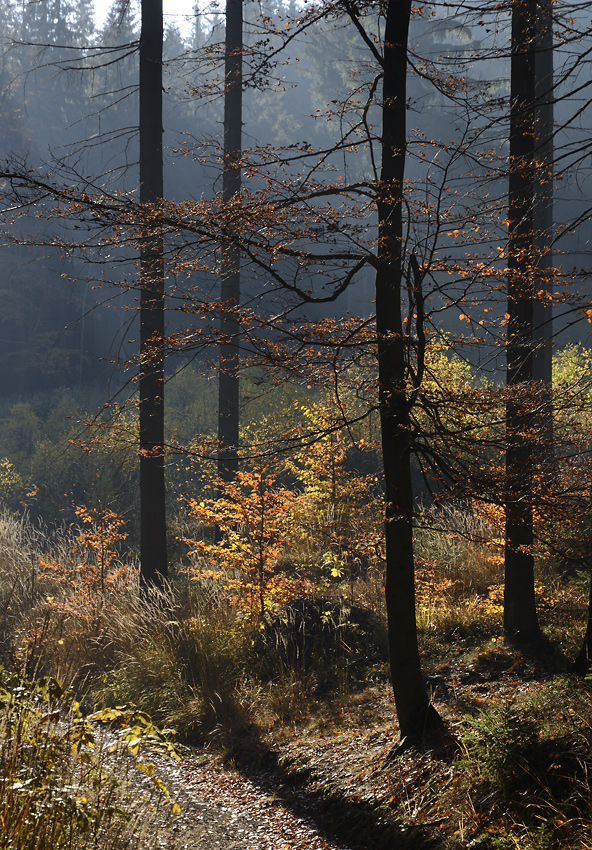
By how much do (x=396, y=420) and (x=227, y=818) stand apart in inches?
116

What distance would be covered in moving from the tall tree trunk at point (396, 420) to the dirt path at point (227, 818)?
0.94 m

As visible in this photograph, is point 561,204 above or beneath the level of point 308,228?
above

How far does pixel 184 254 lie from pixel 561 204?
4003 centimetres

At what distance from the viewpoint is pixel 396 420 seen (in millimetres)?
4602

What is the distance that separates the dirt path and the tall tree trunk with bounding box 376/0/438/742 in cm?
94

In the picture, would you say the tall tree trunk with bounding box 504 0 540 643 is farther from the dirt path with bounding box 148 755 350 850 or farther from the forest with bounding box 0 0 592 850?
the dirt path with bounding box 148 755 350 850

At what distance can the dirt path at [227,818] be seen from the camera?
170 inches

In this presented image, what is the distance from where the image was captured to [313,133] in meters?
45.6

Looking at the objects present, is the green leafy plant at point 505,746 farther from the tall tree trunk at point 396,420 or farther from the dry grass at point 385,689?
the tall tree trunk at point 396,420

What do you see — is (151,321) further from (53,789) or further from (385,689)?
(53,789)

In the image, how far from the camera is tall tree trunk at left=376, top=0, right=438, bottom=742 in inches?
180

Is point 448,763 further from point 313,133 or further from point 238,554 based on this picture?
point 313,133

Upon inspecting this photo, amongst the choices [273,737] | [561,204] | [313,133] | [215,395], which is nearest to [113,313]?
A: [215,395]

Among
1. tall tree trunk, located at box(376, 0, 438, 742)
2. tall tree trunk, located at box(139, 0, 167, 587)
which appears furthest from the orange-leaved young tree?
tall tree trunk, located at box(376, 0, 438, 742)
